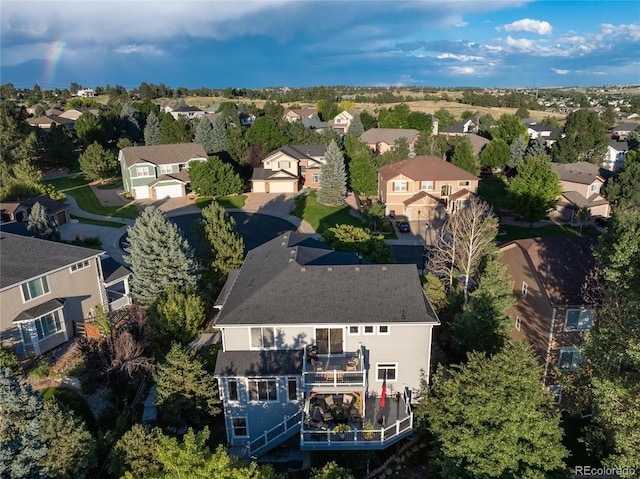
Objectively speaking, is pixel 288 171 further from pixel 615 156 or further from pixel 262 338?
pixel 615 156

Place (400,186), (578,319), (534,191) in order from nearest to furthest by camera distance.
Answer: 1. (578,319)
2. (534,191)
3. (400,186)

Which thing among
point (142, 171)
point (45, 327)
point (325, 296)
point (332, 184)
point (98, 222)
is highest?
point (325, 296)

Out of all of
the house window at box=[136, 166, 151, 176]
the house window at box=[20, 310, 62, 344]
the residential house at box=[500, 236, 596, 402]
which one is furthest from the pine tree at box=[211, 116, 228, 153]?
the residential house at box=[500, 236, 596, 402]

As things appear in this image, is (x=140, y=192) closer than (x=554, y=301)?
No

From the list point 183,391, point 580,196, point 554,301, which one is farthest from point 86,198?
point 580,196

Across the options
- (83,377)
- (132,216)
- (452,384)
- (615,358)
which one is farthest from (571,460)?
(132,216)
